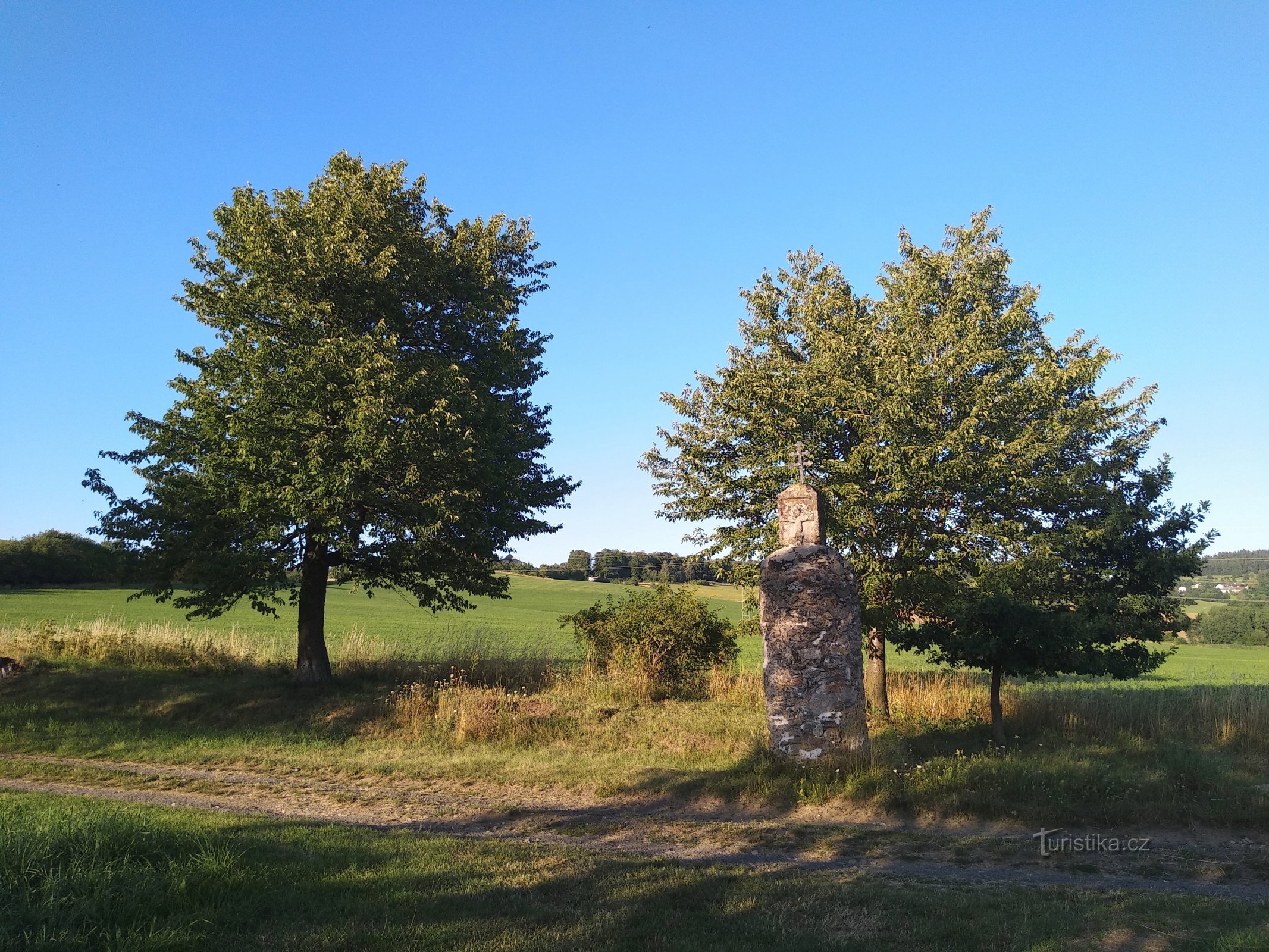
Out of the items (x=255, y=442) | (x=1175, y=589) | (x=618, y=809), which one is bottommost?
(x=618, y=809)

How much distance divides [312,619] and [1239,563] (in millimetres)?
174909

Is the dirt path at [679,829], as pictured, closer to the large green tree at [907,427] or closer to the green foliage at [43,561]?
the large green tree at [907,427]

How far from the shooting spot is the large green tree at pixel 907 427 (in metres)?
14.5

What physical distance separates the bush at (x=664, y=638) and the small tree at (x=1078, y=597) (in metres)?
5.49

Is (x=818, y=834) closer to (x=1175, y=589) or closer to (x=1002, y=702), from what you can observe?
(x=1002, y=702)

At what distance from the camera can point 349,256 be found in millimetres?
16078

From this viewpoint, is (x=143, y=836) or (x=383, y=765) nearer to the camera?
(x=143, y=836)

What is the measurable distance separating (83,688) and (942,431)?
18.3 metres

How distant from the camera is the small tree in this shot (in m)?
12.2

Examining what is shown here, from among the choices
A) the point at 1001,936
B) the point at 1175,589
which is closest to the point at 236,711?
the point at 1001,936

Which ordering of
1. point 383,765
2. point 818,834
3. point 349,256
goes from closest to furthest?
point 818,834
point 383,765
point 349,256

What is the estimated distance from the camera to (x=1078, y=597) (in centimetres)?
1487

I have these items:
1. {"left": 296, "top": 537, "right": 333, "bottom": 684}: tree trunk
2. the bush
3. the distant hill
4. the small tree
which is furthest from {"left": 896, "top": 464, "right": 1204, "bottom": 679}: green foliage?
the distant hill

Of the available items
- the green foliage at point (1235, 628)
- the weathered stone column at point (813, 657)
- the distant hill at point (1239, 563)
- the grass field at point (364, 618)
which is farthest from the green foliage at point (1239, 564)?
the weathered stone column at point (813, 657)
